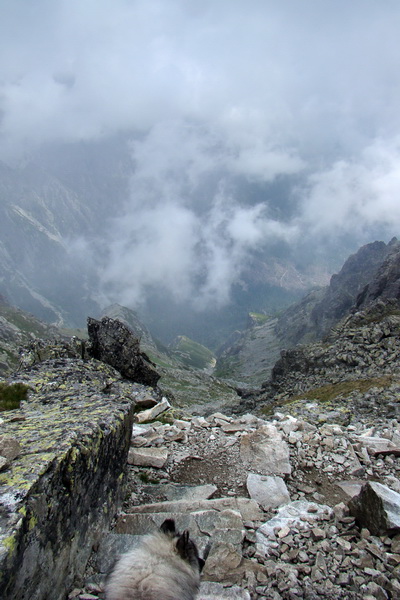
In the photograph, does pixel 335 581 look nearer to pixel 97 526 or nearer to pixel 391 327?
pixel 97 526

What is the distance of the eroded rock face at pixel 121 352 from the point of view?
45.9 meters

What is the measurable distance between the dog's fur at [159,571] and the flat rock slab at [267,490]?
3432 millimetres

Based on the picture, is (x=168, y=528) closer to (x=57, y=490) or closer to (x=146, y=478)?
(x=57, y=490)

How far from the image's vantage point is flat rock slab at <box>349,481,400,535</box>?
22.6ft

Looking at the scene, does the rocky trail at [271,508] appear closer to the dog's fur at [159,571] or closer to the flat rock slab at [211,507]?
the flat rock slab at [211,507]

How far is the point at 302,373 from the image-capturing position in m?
85.1

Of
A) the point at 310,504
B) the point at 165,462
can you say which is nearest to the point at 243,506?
the point at 310,504

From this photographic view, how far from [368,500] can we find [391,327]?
7735 centimetres

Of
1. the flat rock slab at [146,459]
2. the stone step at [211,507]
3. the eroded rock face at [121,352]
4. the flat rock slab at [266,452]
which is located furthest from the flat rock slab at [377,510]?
the eroded rock face at [121,352]

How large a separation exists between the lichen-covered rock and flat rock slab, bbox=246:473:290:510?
147 inches

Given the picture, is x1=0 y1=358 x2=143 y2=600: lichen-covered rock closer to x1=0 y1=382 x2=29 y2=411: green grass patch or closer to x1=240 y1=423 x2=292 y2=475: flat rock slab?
x1=0 y1=382 x2=29 y2=411: green grass patch

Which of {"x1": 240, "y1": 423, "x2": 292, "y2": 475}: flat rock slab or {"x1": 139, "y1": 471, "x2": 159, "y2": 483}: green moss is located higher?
{"x1": 240, "y1": 423, "x2": 292, "y2": 475}: flat rock slab

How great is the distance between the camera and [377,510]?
7.19m

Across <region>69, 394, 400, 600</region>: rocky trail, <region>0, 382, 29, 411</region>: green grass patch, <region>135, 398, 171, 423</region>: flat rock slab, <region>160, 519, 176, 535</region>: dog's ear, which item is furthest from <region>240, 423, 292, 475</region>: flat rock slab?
<region>0, 382, 29, 411</region>: green grass patch
